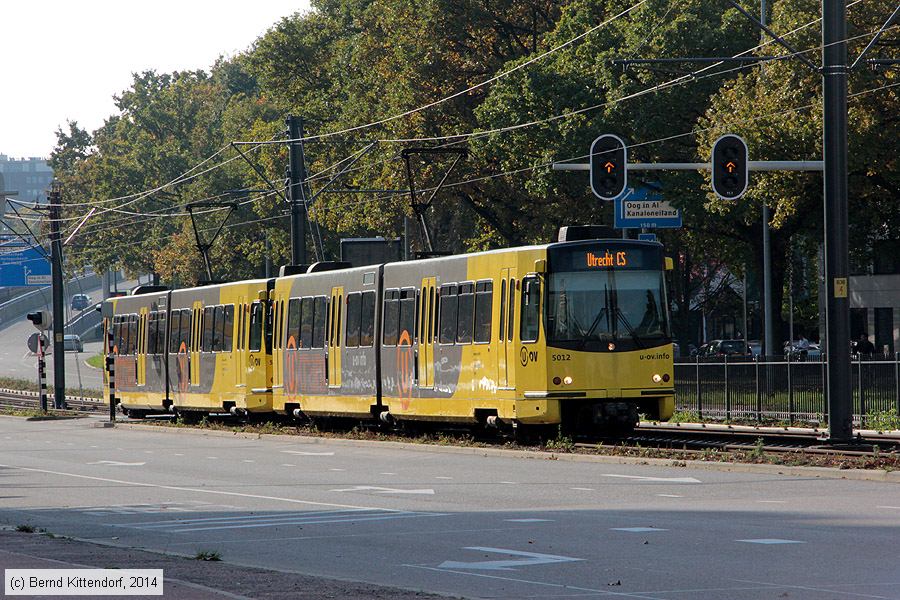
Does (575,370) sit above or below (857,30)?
below

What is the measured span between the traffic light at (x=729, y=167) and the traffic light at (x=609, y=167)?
2.55 metres

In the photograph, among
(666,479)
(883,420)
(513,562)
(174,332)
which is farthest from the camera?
(174,332)

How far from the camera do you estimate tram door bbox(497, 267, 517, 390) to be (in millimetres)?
27047

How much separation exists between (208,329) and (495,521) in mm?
26806

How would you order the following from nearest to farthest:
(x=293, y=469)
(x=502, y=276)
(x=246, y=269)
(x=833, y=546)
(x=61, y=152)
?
1. (x=833, y=546)
2. (x=293, y=469)
3. (x=502, y=276)
4. (x=246, y=269)
5. (x=61, y=152)

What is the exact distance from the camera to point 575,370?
86.9 ft

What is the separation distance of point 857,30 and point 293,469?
22.2 meters

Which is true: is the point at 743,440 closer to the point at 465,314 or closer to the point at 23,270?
the point at 465,314

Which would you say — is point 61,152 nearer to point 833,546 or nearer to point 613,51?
point 613,51

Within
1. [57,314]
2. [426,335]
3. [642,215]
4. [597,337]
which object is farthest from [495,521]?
[57,314]

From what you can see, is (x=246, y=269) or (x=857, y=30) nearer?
(x=857, y=30)

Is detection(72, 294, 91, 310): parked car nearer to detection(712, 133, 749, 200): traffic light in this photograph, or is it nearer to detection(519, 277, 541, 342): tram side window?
detection(712, 133, 749, 200): traffic light

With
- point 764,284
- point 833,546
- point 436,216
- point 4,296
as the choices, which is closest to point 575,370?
point 833,546

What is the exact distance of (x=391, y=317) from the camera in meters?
32.0
